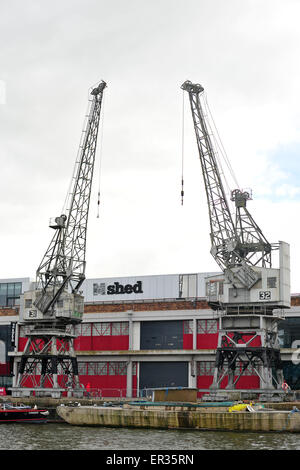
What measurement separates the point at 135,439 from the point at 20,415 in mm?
21577

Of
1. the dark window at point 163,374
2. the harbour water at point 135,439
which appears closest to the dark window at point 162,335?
the dark window at point 163,374

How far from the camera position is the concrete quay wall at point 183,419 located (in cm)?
5978

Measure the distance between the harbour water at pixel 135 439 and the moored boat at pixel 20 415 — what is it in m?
5.30

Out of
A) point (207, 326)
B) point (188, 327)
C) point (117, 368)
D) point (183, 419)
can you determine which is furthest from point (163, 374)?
point (183, 419)

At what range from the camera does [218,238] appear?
279 ft

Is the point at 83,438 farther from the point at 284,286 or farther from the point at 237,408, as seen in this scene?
the point at 284,286

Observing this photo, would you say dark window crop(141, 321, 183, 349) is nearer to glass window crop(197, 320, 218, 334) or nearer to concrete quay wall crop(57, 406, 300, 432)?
glass window crop(197, 320, 218, 334)

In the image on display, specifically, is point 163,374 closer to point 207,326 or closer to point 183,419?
point 207,326

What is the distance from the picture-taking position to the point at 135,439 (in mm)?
53375

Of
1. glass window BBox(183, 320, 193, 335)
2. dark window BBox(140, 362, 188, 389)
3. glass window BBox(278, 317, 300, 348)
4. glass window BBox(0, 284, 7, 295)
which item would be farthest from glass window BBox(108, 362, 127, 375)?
glass window BBox(0, 284, 7, 295)

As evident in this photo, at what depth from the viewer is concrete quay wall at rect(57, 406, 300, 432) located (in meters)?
59.8

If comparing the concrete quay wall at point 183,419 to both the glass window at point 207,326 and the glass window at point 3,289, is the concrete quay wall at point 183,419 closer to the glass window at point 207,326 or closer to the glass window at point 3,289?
the glass window at point 207,326

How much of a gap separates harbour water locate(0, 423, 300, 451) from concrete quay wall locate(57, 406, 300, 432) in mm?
1348

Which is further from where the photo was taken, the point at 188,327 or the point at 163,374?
the point at 188,327
